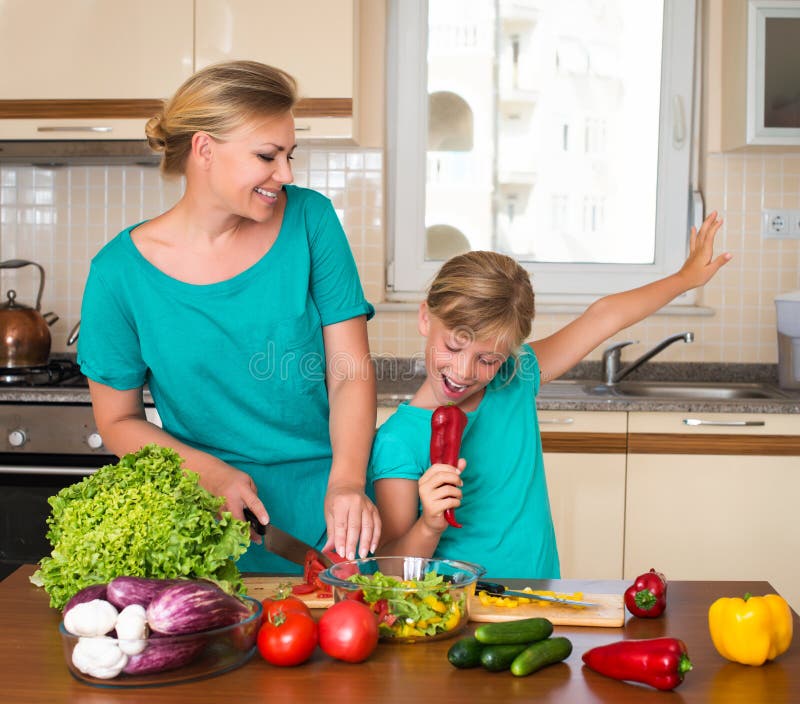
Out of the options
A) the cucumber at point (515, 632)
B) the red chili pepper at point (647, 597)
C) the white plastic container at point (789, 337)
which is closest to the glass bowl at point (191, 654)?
the cucumber at point (515, 632)

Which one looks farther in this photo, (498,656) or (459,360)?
(459,360)

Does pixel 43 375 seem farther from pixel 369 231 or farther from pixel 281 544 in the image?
pixel 281 544

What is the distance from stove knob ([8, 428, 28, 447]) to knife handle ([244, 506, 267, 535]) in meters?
1.78

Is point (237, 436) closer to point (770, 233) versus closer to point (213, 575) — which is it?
point (213, 575)

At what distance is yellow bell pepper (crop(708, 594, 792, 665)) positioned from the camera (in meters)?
1.21

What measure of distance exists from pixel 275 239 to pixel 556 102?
2.11 metres

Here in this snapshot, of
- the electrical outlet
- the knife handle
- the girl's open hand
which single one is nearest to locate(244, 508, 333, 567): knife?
the knife handle

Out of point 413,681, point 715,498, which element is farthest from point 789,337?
point 413,681

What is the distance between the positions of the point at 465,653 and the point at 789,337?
2.51m

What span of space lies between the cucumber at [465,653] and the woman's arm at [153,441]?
1.31 ft

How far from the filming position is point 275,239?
1.80 meters

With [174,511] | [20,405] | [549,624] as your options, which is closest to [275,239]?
[174,511]

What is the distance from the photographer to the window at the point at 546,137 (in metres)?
3.62

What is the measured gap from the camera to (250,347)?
5.79 ft
